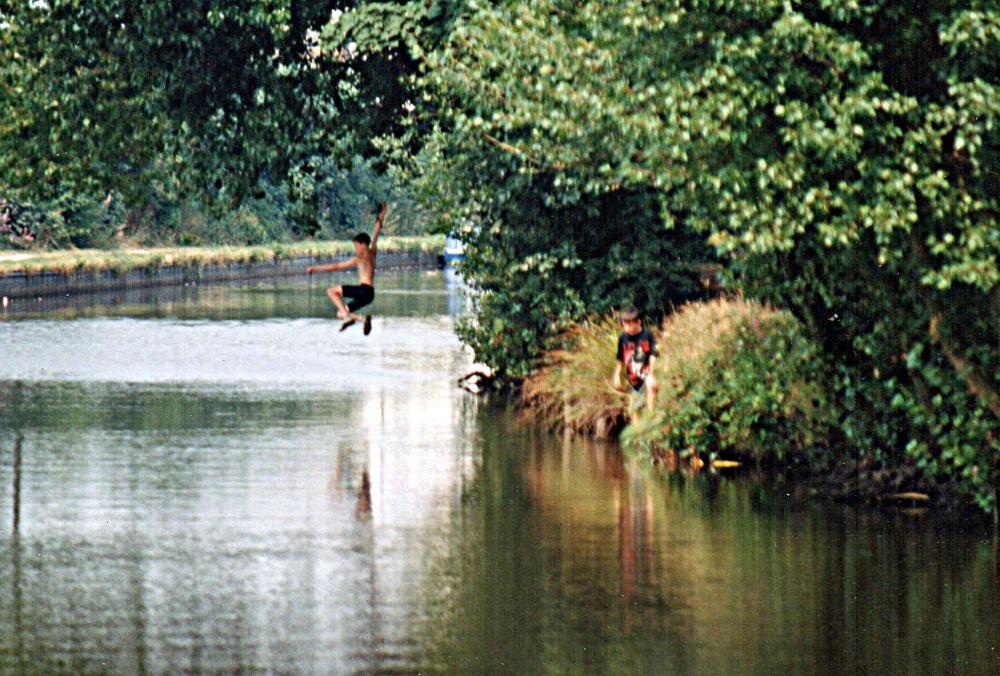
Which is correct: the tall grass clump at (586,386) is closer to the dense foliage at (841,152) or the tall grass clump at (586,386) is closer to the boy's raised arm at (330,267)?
the boy's raised arm at (330,267)

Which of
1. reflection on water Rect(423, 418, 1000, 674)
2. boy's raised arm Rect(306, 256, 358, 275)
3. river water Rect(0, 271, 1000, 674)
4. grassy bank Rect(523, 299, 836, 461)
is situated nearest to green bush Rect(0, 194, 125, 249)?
river water Rect(0, 271, 1000, 674)

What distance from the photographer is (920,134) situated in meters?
13.5

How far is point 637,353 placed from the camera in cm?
1922

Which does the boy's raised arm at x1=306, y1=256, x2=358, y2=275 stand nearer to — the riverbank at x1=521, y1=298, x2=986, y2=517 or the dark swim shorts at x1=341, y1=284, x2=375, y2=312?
the dark swim shorts at x1=341, y1=284, x2=375, y2=312

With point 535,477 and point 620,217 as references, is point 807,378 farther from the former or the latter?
point 620,217

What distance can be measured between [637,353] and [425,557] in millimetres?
5973

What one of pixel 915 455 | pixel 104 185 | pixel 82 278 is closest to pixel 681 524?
pixel 915 455

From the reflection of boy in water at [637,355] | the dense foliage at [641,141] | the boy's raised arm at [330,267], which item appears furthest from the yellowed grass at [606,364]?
the boy's raised arm at [330,267]

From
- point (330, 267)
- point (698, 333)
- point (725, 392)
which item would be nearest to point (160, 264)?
point (330, 267)

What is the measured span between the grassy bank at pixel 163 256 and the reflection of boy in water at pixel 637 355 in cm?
3976

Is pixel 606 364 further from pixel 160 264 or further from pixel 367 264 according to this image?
pixel 160 264

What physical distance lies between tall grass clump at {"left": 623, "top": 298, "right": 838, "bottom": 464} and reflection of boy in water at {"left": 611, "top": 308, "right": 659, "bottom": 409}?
12.0 inches

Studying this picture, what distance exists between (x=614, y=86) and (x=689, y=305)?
7.12 meters

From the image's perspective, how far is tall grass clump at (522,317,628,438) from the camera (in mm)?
21828
